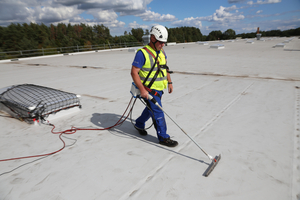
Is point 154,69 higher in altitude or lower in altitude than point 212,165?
higher

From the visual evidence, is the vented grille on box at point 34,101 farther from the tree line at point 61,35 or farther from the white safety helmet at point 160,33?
the tree line at point 61,35

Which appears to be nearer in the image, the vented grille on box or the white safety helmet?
the white safety helmet

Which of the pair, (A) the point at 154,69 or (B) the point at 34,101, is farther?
(B) the point at 34,101

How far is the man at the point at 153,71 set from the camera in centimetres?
272

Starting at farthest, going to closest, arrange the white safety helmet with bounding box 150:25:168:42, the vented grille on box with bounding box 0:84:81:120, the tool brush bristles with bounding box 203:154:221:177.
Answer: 1. the vented grille on box with bounding box 0:84:81:120
2. the white safety helmet with bounding box 150:25:168:42
3. the tool brush bristles with bounding box 203:154:221:177

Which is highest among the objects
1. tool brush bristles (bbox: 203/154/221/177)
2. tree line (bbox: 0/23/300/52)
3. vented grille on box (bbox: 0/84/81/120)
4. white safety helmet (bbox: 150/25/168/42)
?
tree line (bbox: 0/23/300/52)

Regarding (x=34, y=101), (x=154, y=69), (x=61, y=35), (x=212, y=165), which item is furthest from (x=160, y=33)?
(x=61, y=35)

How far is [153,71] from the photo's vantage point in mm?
2834

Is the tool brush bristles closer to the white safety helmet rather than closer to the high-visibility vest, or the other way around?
the high-visibility vest

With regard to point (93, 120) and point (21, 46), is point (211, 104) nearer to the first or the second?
point (93, 120)

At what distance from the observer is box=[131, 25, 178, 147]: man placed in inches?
107

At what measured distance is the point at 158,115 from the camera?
2.92m

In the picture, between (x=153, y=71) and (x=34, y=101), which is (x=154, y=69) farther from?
(x=34, y=101)

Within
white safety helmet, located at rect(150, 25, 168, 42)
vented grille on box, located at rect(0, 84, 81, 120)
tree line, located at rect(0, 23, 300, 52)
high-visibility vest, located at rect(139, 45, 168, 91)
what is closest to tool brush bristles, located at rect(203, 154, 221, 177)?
high-visibility vest, located at rect(139, 45, 168, 91)
